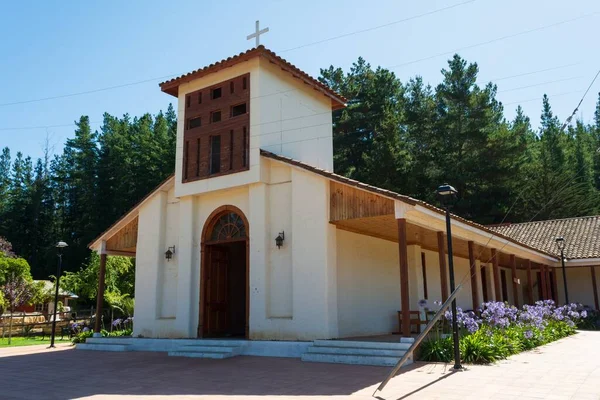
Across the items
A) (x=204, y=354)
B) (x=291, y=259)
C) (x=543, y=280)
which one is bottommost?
(x=204, y=354)

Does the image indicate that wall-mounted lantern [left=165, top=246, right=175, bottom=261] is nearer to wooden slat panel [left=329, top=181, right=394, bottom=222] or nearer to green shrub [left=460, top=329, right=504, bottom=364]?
wooden slat panel [left=329, top=181, right=394, bottom=222]

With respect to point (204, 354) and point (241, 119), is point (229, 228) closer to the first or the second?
point (241, 119)

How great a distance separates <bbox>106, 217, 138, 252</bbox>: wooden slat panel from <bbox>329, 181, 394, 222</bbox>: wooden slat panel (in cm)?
791

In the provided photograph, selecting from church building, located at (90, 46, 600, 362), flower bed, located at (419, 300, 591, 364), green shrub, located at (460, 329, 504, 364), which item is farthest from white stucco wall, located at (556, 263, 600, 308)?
green shrub, located at (460, 329, 504, 364)

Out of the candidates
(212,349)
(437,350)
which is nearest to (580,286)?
(437,350)

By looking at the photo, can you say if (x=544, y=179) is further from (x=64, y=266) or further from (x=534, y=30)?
(x=64, y=266)

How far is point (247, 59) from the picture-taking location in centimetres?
1405

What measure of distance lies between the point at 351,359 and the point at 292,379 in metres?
2.20

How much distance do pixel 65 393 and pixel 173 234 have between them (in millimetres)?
8043

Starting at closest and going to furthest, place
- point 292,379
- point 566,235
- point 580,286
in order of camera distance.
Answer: point 292,379 < point 580,286 < point 566,235

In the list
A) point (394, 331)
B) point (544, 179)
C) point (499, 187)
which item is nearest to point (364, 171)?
point (499, 187)

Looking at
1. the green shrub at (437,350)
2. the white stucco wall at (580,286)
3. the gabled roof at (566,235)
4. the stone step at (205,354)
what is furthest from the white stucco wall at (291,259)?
the white stucco wall at (580,286)

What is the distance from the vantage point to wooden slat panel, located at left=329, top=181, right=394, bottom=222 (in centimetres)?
1130

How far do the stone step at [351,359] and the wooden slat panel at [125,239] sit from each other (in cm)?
850
